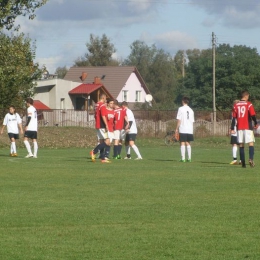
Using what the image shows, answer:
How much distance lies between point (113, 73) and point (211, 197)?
88.2 m

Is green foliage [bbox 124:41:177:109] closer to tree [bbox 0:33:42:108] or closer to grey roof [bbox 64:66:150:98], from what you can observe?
grey roof [bbox 64:66:150:98]

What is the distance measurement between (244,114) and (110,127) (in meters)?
5.13

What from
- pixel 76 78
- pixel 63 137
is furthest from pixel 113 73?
pixel 63 137

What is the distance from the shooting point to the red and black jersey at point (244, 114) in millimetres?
20562

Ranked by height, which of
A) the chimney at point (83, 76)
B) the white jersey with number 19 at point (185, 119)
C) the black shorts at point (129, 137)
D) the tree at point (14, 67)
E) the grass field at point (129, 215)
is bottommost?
the grass field at point (129, 215)

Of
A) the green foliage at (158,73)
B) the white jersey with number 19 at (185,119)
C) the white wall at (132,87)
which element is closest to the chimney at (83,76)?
the white wall at (132,87)

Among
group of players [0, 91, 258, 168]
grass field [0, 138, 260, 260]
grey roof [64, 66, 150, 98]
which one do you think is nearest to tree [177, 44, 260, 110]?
grey roof [64, 66, 150, 98]

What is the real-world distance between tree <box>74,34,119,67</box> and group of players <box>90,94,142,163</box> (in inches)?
3692

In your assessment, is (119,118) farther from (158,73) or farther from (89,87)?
(158,73)

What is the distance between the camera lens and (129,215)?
11273 mm

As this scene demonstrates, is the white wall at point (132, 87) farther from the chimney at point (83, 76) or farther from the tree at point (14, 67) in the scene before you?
the tree at point (14, 67)

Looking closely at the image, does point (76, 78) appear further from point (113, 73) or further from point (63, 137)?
point (63, 137)

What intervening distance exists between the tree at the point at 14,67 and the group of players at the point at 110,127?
1212cm

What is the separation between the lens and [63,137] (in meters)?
45.3
